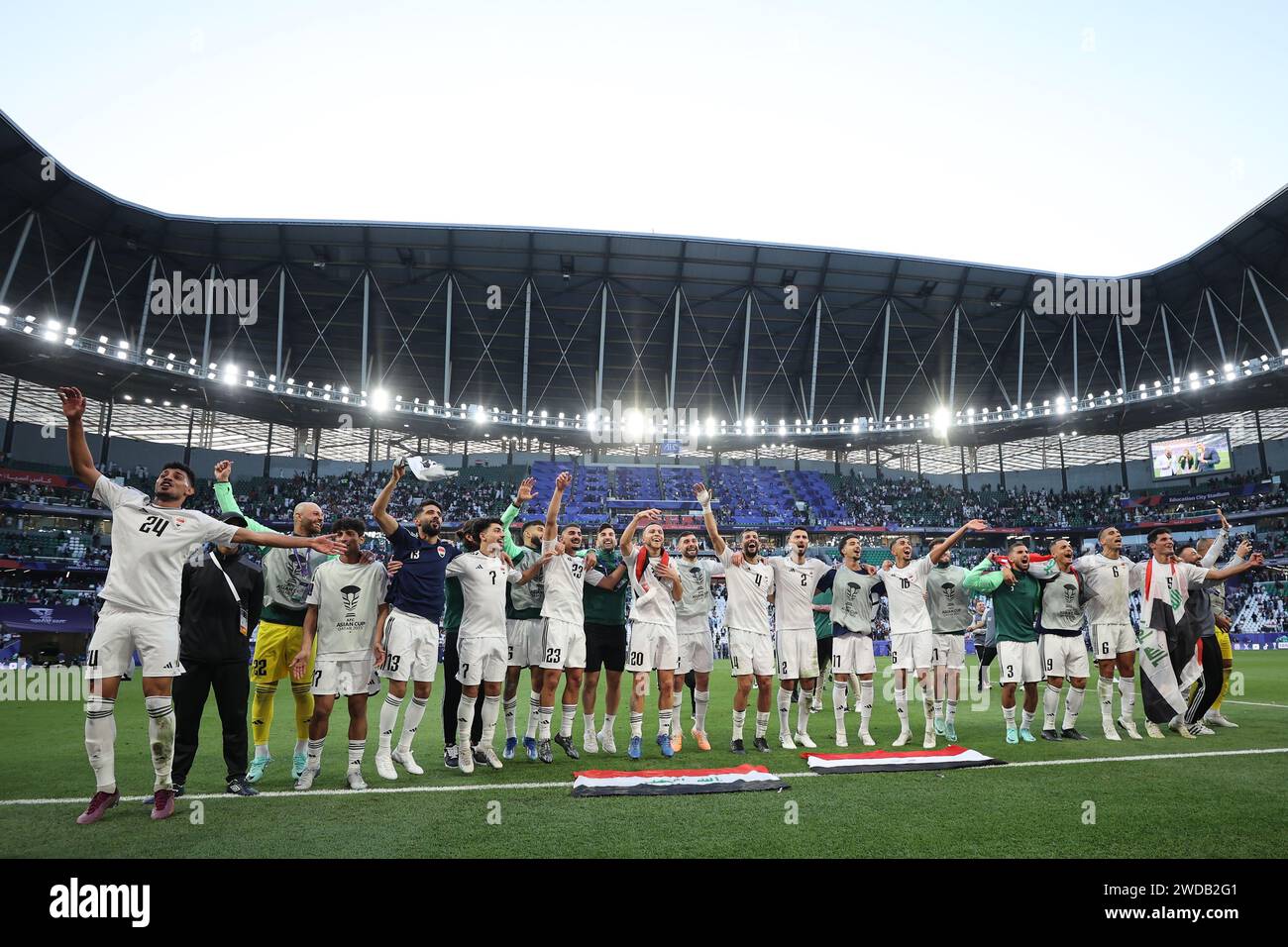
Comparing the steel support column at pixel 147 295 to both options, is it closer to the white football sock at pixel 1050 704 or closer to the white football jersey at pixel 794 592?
the white football jersey at pixel 794 592

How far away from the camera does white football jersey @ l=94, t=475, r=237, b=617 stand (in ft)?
16.0

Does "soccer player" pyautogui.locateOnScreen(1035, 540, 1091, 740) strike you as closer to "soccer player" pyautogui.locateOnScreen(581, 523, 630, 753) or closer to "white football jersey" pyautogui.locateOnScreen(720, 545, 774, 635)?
"white football jersey" pyautogui.locateOnScreen(720, 545, 774, 635)

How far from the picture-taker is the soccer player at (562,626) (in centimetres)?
708

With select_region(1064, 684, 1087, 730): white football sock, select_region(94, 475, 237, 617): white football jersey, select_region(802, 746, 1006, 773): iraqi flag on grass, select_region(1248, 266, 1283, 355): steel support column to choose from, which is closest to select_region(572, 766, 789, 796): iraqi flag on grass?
select_region(802, 746, 1006, 773): iraqi flag on grass

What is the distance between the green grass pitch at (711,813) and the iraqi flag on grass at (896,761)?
19 cm

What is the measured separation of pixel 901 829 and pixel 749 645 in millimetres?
3417

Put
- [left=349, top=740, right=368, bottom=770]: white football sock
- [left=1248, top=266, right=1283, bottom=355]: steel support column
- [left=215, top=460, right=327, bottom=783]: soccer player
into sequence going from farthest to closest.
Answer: [left=1248, top=266, right=1283, bottom=355]: steel support column < [left=215, top=460, right=327, bottom=783]: soccer player < [left=349, top=740, right=368, bottom=770]: white football sock

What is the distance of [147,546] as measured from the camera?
4953 millimetres

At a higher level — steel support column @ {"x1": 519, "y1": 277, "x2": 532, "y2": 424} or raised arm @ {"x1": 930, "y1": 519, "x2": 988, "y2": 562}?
steel support column @ {"x1": 519, "y1": 277, "x2": 532, "y2": 424}

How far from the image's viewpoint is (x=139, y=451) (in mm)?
48094

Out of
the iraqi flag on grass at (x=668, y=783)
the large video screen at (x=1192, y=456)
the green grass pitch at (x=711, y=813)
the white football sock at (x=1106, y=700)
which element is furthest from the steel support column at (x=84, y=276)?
the large video screen at (x=1192, y=456)

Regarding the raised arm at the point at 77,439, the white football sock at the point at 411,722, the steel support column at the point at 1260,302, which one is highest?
the steel support column at the point at 1260,302

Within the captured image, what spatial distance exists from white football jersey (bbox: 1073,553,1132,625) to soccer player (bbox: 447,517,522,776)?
6.72 m

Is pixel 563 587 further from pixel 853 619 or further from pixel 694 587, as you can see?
pixel 853 619
